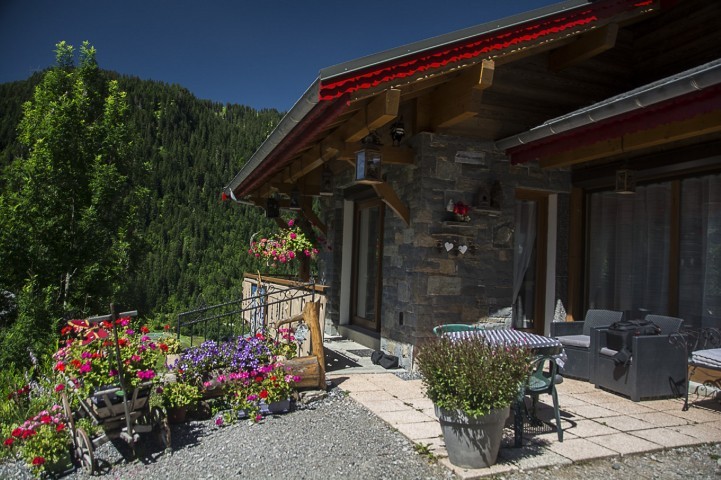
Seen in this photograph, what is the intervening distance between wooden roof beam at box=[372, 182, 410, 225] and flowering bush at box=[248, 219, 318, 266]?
315cm

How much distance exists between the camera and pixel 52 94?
24.5 ft

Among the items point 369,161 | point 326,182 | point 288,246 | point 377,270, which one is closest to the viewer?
point 369,161

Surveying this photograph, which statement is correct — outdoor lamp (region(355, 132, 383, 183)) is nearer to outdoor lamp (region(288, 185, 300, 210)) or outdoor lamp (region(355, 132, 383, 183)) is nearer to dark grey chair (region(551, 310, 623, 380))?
dark grey chair (region(551, 310, 623, 380))

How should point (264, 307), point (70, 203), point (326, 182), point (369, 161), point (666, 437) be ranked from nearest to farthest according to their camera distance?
point (666, 437), point (369, 161), point (70, 203), point (326, 182), point (264, 307)

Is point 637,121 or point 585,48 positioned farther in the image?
point 585,48

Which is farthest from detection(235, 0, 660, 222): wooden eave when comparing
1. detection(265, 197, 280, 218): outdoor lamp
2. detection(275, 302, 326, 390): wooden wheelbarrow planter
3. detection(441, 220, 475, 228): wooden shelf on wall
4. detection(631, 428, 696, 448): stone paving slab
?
detection(631, 428, 696, 448): stone paving slab

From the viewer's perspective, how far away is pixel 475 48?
15.5 feet

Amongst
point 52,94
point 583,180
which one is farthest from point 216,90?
point 583,180

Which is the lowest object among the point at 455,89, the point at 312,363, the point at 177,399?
the point at 177,399

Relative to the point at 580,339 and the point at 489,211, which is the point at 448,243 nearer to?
the point at 489,211

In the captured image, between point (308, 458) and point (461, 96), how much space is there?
3.50 meters

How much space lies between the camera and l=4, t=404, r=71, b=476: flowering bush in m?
3.48

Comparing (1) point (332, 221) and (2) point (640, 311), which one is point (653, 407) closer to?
(2) point (640, 311)

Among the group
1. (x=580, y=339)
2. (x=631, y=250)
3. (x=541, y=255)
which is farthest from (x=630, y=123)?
(x=541, y=255)
